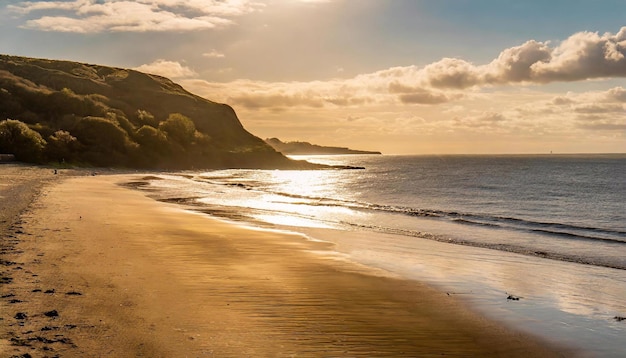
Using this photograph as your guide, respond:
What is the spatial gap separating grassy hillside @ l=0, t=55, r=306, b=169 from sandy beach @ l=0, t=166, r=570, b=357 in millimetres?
90556

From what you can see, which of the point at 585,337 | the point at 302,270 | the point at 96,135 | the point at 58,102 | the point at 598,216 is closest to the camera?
the point at 585,337

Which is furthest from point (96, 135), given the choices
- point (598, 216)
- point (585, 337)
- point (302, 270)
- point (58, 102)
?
point (585, 337)

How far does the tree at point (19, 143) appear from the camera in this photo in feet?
304

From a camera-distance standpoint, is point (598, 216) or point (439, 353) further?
point (598, 216)

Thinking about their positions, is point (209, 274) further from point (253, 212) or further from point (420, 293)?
point (253, 212)

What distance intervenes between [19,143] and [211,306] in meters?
98.8

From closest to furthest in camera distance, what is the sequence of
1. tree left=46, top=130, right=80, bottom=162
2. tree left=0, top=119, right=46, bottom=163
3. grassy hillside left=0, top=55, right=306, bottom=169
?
tree left=0, top=119, right=46, bottom=163
tree left=46, top=130, right=80, bottom=162
grassy hillside left=0, top=55, right=306, bottom=169

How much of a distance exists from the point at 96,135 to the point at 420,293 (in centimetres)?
12410

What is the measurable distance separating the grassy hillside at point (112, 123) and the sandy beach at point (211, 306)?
90556 mm

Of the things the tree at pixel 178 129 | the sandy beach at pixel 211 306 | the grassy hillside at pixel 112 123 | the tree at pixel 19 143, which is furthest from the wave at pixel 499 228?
the tree at pixel 178 129

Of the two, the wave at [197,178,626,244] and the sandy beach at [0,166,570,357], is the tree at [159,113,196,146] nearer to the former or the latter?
the wave at [197,178,626,244]

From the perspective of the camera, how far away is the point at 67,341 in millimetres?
8289

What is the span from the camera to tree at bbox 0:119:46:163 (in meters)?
92.6

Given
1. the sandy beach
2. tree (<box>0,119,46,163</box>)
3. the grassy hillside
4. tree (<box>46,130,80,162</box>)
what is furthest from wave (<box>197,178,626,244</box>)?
tree (<box>46,130,80,162</box>)
